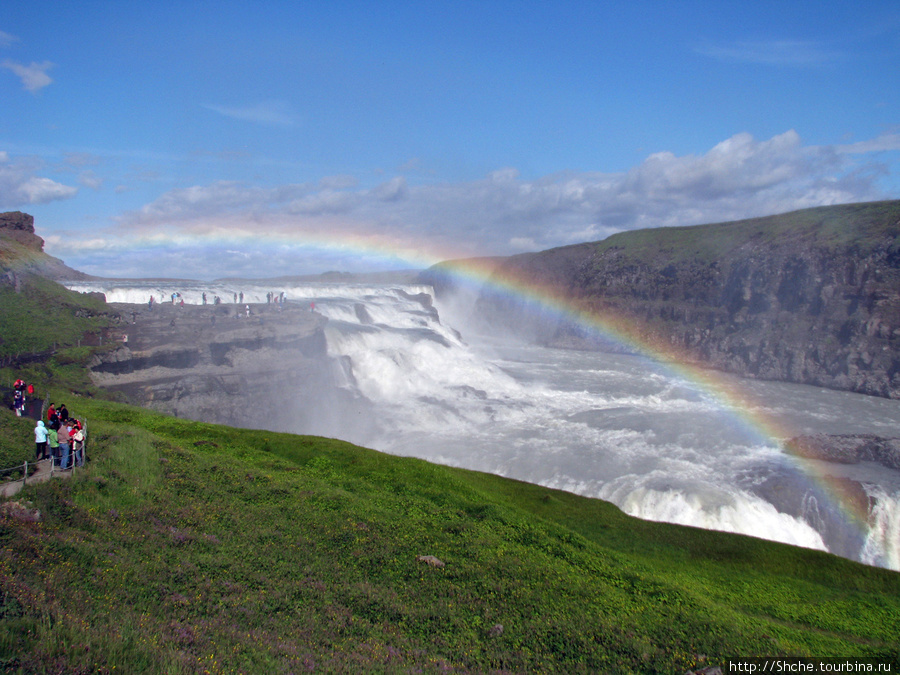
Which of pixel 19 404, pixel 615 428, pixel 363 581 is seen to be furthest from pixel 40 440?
pixel 615 428

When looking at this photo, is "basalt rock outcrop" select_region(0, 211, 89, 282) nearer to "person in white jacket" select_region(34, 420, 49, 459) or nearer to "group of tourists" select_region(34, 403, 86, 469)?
"group of tourists" select_region(34, 403, 86, 469)

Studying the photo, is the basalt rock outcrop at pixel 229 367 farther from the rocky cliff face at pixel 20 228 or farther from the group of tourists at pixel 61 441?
the group of tourists at pixel 61 441

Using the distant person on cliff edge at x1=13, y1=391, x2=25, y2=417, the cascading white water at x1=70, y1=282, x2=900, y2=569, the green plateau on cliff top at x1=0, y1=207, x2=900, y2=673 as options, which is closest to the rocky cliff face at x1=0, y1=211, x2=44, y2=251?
the cascading white water at x1=70, y1=282, x2=900, y2=569

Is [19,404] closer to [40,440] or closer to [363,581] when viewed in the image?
[40,440]

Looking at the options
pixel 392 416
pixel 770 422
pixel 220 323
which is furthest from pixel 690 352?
pixel 220 323

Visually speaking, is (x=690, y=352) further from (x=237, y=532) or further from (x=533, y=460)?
(x=237, y=532)
